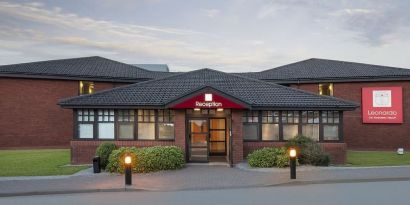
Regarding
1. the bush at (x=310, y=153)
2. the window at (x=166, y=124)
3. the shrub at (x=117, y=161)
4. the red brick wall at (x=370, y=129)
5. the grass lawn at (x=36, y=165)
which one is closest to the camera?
the shrub at (x=117, y=161)

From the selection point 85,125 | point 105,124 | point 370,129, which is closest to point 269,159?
point 105,124

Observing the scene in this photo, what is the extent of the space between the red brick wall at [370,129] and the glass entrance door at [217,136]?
412 inches

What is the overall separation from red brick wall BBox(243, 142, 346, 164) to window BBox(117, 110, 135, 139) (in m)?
5.91

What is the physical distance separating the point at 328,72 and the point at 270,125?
11.3 metres

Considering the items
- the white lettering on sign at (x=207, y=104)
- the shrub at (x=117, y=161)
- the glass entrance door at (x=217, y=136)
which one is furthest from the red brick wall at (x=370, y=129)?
the shrub at (x=117, y=161)

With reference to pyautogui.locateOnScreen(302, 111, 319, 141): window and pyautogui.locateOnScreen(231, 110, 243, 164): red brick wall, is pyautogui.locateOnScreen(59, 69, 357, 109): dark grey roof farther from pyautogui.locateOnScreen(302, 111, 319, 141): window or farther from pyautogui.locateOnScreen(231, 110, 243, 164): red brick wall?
pyautogui.locateOnScreen(231, 110, 243, 164): red brick wall

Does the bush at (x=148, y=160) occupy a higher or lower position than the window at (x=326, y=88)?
lower

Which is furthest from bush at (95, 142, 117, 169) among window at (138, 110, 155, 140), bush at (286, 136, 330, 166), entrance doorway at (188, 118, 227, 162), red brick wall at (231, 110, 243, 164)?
bush at (286, 136, 330, 166)

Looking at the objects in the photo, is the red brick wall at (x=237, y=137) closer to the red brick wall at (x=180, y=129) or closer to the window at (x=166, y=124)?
the red brick wall at (x=180, y=129)

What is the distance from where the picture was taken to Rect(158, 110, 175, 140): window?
19.8m

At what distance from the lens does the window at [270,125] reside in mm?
20172

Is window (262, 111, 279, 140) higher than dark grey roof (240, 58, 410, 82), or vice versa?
dark grey roof (240, 58, 410, 82)

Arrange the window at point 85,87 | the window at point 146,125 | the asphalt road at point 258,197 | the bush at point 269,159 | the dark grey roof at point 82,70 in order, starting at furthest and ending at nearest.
Result: 1. the window at point 85,87
2. the dark grey roof at point 82,70
3. the window at point 146,125
4. the bush at point 269,159
5. the asphalt road at point 258,197

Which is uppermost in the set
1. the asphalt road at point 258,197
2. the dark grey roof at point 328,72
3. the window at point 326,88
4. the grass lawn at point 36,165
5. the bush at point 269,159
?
the dark grey roof at point 328,72
